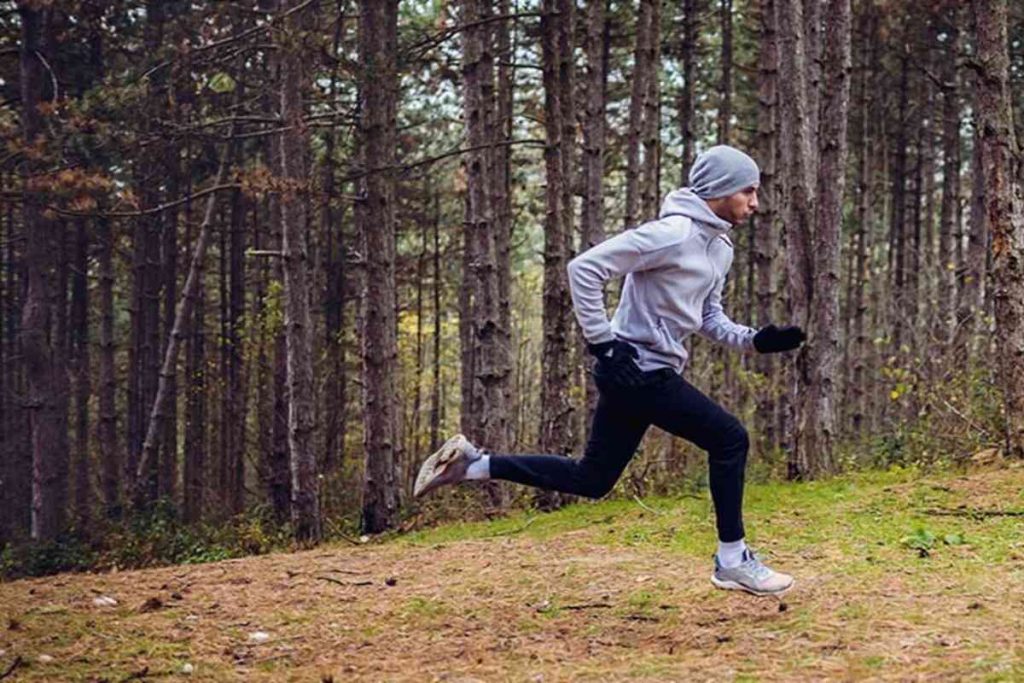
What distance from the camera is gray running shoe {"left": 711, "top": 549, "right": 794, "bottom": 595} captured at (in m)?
5.62

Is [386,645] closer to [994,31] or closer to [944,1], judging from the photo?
[994,31]

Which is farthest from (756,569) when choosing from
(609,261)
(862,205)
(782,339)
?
(862,205)

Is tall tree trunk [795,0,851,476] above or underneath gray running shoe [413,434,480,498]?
above

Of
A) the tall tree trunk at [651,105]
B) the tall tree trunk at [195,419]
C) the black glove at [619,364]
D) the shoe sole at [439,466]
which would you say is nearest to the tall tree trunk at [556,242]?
the shoe sole at [439,466]

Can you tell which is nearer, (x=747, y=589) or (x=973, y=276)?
(x=747, y=589)

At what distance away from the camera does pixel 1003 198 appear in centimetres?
923

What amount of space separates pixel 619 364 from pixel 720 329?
0.98 metres

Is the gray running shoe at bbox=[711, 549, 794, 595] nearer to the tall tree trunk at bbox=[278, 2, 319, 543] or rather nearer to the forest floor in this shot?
the forest floor

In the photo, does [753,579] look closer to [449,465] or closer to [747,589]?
[747,589]

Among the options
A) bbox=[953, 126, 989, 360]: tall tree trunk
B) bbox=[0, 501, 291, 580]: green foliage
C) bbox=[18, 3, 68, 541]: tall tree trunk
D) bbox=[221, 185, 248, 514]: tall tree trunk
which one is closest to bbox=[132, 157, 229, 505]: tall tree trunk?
bbox=[221, 185, 248, 514]: tall tree trunk

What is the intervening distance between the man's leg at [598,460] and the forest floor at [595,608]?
0.70 m

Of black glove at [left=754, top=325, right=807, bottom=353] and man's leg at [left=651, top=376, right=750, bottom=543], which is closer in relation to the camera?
man's leg at [left=651, top=376, right=750, bottom=543]

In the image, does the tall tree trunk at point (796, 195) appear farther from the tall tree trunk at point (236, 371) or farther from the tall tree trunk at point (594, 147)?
the tall tree trunk at point (236, 371)

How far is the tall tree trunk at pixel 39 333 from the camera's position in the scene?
1697 cm
